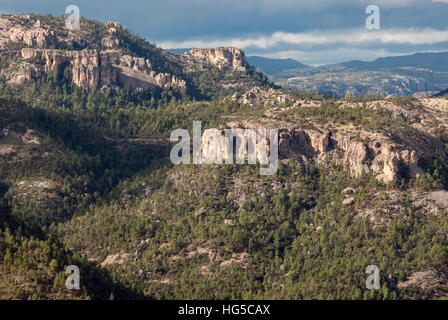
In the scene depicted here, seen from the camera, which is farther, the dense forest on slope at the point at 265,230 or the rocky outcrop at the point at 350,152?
the rocky outcrop at the point at 350,152

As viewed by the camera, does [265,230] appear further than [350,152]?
No

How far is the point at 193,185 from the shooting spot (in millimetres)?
195000

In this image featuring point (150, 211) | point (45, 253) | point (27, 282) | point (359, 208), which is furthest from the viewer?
point (150, 211)

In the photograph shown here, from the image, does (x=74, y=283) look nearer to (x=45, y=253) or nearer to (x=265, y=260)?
(x=45, y=253)

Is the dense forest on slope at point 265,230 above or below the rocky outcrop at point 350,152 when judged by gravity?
below

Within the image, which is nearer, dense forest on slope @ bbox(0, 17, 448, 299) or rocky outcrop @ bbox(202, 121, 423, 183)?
dense forest on slope @ bbox(0, 17, 448, 299)

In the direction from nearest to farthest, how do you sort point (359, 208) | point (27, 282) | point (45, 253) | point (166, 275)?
point (27, 282) < point (45, 253) < point (166, 275) < point (359, 208)

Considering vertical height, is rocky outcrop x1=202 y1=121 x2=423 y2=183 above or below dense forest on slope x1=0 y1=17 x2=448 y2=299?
above

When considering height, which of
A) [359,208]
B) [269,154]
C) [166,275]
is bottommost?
[166,275]

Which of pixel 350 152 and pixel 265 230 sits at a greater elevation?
pixel 350 152

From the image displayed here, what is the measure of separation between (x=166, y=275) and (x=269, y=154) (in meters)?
50.9
